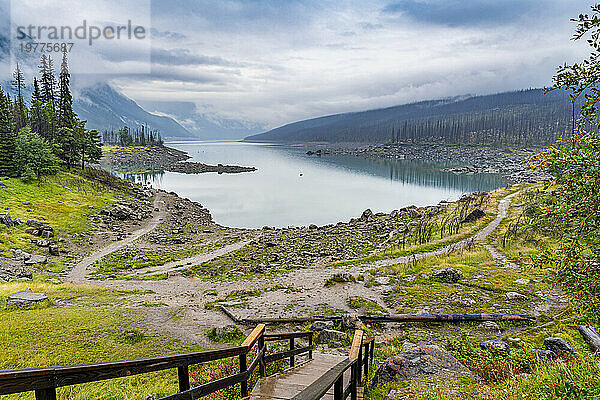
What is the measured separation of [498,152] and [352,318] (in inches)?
6999

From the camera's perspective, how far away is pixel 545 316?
45.2 ft

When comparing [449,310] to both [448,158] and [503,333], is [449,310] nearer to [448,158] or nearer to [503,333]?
[503,333]

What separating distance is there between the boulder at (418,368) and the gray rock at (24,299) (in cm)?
1527

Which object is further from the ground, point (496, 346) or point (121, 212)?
point (496, 346)

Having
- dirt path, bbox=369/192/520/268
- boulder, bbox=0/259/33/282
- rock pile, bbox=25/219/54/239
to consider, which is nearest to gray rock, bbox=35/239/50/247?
rock pile, bbox=25/219/54/239

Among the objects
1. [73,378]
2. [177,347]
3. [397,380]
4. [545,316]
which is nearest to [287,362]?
[397,380]

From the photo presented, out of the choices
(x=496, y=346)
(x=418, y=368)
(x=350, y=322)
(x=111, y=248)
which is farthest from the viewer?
(x=111, y=248)

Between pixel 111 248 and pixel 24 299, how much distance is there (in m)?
18.1

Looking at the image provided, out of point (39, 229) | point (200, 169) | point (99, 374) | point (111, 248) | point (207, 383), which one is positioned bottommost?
point (111, 248)

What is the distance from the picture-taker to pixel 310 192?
3113 inches

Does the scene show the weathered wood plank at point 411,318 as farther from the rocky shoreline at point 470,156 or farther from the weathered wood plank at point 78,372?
the rocky shoreline at point 470,156

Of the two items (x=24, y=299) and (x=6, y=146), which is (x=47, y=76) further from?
(x=24, y=299)

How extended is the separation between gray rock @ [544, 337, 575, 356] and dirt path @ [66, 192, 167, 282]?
2538cm

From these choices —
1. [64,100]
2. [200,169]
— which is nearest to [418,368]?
[64,100]
